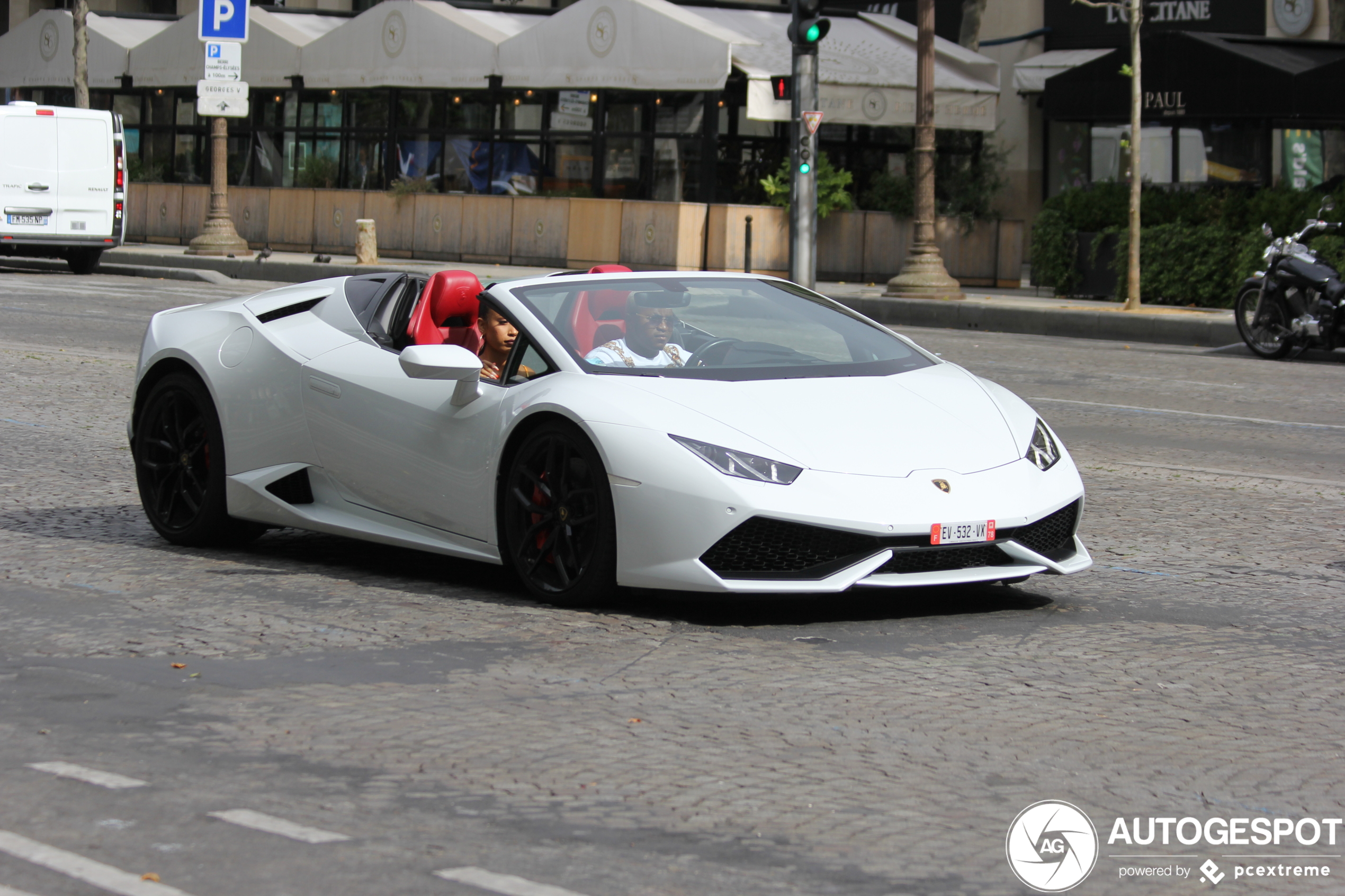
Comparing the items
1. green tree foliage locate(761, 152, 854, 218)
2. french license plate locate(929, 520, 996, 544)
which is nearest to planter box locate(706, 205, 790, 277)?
green tree foliage locate(761, 152, 854, 218)

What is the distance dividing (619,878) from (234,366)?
410 centimetres

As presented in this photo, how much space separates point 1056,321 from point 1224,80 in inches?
169

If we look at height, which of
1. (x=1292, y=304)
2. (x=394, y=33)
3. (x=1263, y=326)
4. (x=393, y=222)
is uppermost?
(x=394, y=33)

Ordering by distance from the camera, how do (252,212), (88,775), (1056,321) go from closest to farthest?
(88,775), (1056,321), (252,212)

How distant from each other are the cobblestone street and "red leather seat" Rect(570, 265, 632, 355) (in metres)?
0.92

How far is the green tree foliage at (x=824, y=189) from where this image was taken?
1067 inches

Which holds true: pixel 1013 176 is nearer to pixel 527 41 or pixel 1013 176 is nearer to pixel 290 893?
pixel 527 41

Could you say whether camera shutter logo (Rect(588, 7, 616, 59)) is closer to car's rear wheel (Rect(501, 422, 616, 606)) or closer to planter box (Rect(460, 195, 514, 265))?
planter box (Rect(460, 195, 514, 265))

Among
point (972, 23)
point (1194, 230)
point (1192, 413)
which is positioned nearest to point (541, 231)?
point (972, 23)

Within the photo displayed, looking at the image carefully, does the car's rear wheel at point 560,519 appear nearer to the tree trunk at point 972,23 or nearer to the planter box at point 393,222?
the planter box at point 393,222

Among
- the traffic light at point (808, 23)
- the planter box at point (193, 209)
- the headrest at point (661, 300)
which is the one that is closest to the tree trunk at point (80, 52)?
the planter box at point (193, 209)

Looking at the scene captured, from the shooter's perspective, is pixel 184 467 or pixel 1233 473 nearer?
Answer: pixel 184 467

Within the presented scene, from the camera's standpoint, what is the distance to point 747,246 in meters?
25.7

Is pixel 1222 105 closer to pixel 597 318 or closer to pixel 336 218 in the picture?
pixel 336 218
